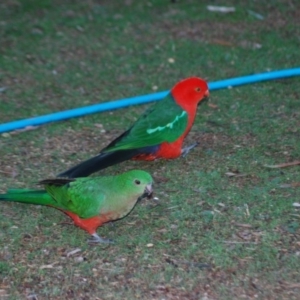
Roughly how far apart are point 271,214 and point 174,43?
2.92 meters

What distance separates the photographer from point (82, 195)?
136 inches

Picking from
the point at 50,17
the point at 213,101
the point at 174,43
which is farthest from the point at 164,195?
the point at 50,17

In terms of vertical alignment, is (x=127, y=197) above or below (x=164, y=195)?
above

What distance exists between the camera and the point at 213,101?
5.18m

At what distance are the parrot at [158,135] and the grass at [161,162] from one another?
0.12m

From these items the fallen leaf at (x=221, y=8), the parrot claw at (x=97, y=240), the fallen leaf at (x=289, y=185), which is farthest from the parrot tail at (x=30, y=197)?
the fallen leaf at (x=221, y=8)

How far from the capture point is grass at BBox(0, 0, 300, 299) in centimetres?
323

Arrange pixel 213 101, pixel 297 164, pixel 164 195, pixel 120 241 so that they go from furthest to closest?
pixel 213 101 < pixel 297 164 < pixel 164 195 < pixel 120 241

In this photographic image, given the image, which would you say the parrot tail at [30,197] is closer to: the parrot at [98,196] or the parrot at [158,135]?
the parrot at [98,196]

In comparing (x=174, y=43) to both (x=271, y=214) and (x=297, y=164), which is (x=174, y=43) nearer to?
(x=297, y=164)

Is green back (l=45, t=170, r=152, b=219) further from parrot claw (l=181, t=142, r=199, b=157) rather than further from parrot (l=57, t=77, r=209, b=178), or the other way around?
parrot claw (l=181, t=142, r=199, b=157)

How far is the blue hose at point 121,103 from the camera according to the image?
15.6 feet

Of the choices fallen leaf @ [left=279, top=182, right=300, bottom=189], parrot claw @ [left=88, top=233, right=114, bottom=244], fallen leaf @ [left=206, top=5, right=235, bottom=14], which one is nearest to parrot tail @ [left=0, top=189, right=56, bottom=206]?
parrot claw @ [left=88, top=233, right=114, bottom=244]

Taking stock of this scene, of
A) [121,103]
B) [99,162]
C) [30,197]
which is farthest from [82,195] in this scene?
[121,103]
